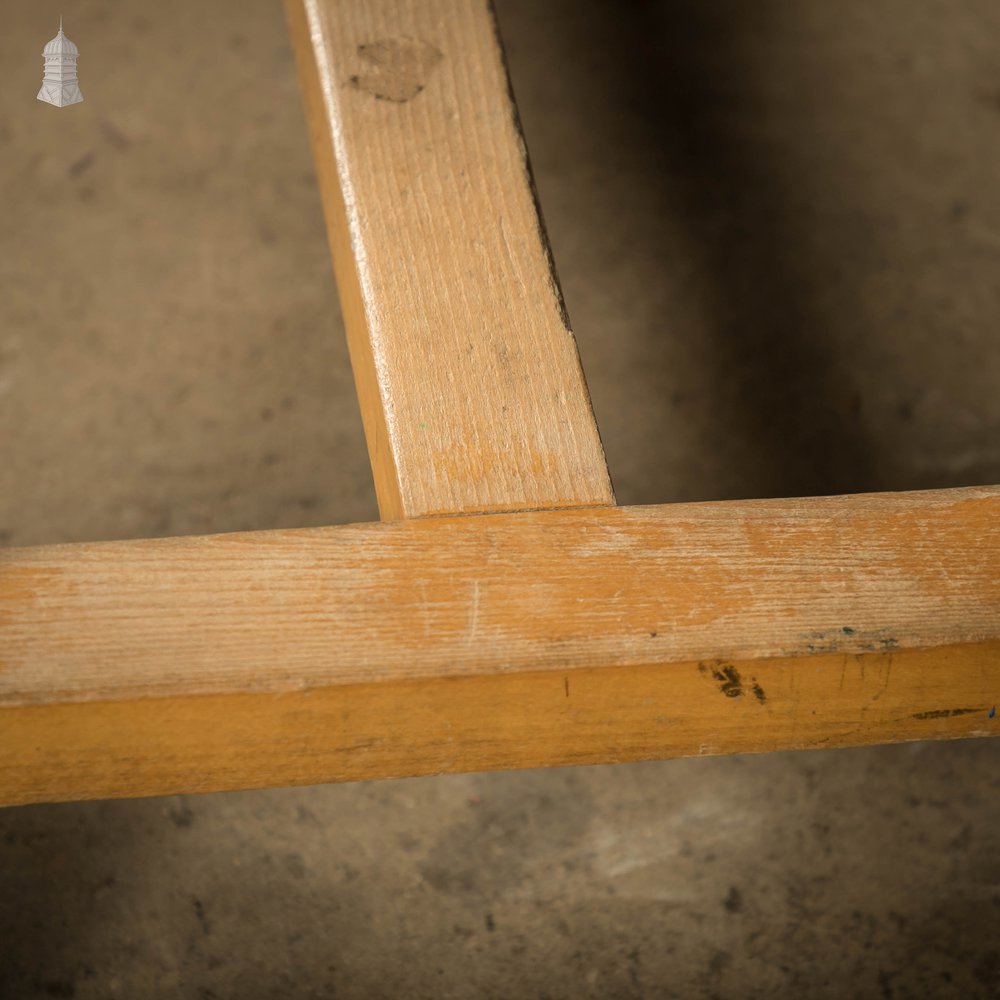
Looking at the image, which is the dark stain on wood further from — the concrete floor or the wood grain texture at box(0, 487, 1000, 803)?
the concrete floor

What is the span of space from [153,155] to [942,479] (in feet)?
4.48

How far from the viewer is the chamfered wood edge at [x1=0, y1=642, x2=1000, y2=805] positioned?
0.62 meters

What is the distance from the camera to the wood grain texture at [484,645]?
2.04 feet

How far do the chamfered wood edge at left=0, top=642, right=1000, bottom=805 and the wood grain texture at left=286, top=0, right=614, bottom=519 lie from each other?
0.14 metres

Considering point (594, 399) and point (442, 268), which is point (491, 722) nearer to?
point (442, 268)

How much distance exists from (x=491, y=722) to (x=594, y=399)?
37.1 inches

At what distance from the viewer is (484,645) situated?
651mm

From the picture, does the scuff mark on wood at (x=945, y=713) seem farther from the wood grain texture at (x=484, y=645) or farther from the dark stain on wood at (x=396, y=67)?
the dark stain on wood at (x=396, y=67)

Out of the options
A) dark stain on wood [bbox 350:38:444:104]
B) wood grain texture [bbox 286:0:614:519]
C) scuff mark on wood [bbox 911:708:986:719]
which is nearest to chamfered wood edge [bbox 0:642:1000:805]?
scuff mark on wood [bbox 911:708:986:719]

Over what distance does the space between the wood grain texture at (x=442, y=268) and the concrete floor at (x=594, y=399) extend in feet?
1.99

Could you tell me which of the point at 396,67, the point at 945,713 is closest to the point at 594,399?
the point at 396,67

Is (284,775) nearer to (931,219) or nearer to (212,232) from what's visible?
(212,232)

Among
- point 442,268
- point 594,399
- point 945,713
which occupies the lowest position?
point 594,399

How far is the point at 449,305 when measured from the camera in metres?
0.81
